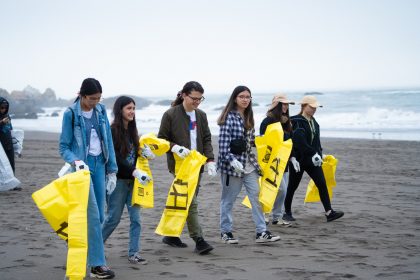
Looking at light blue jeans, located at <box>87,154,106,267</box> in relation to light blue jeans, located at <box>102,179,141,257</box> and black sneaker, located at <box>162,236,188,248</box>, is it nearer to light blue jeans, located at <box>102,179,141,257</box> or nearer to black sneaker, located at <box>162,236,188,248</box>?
light blue jeans, located at <box>102,179,141,257</box>

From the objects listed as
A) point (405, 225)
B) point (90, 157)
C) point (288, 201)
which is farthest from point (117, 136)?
point (405, 225)

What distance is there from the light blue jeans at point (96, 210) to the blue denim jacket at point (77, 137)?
0.27ft

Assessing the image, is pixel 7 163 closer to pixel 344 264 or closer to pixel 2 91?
pixel 344 264

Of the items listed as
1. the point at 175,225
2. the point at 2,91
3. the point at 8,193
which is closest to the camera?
the point at 175,225

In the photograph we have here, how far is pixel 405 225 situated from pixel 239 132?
8.52 feet

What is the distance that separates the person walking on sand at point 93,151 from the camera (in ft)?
15.8

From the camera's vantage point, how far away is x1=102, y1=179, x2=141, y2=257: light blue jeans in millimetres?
5449

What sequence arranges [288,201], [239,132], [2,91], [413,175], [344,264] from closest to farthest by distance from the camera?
[344,264] < [239,132] < [288,201] < [413,175] < [2,91]

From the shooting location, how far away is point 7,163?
33.5ft

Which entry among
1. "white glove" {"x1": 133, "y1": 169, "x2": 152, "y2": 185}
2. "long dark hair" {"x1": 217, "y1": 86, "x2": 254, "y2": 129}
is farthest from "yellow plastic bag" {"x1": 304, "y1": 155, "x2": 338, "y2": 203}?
"white glove" {"x1": 133, "y1": 169, "x2": 152, "y2": 185}

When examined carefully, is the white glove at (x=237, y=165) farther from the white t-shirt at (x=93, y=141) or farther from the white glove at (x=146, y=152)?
the white t-shirt at (x=93, y=141)

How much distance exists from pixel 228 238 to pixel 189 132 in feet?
4.35

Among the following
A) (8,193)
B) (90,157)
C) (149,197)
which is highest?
(90,157)

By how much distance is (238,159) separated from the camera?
6453mm
